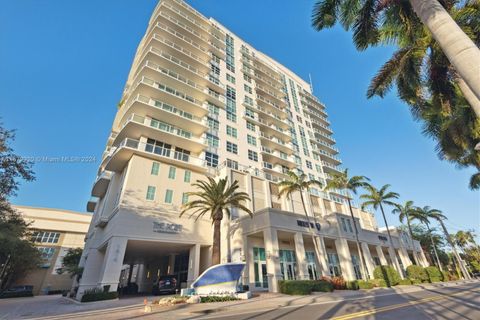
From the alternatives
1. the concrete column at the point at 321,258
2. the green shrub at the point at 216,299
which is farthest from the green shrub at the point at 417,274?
the green shrub at the point at 216,299

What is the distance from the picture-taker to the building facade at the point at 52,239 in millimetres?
41156

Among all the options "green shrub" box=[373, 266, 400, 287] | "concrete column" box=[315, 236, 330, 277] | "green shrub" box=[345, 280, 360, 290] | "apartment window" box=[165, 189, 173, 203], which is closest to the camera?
"green shrub" box=[345, 280, 360, 290]

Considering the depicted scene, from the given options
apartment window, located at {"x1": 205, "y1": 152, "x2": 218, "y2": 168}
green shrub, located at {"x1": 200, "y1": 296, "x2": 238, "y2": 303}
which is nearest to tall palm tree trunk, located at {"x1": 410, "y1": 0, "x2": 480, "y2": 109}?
green shrub, located at {"x1": 200, "y1": 296, "x2": 238, "y2": 303}

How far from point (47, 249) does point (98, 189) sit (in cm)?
2254

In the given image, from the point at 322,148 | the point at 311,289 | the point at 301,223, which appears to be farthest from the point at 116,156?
the point at 322,148

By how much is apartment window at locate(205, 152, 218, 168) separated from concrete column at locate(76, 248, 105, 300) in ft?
55.9

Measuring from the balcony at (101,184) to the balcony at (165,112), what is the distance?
8.49 m

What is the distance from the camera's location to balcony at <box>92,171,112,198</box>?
3262 cm

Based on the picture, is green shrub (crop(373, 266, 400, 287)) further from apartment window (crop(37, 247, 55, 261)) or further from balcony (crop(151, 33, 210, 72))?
apartment window (crop(37, 247, 55, 261))

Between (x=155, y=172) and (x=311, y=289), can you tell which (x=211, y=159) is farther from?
(x=311, y=289)

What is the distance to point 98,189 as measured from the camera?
1377 inches

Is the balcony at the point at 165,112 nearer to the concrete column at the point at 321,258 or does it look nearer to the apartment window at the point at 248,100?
the apartment window at the point at 248,100

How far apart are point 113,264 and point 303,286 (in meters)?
16.7

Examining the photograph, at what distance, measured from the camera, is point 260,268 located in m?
24.6
